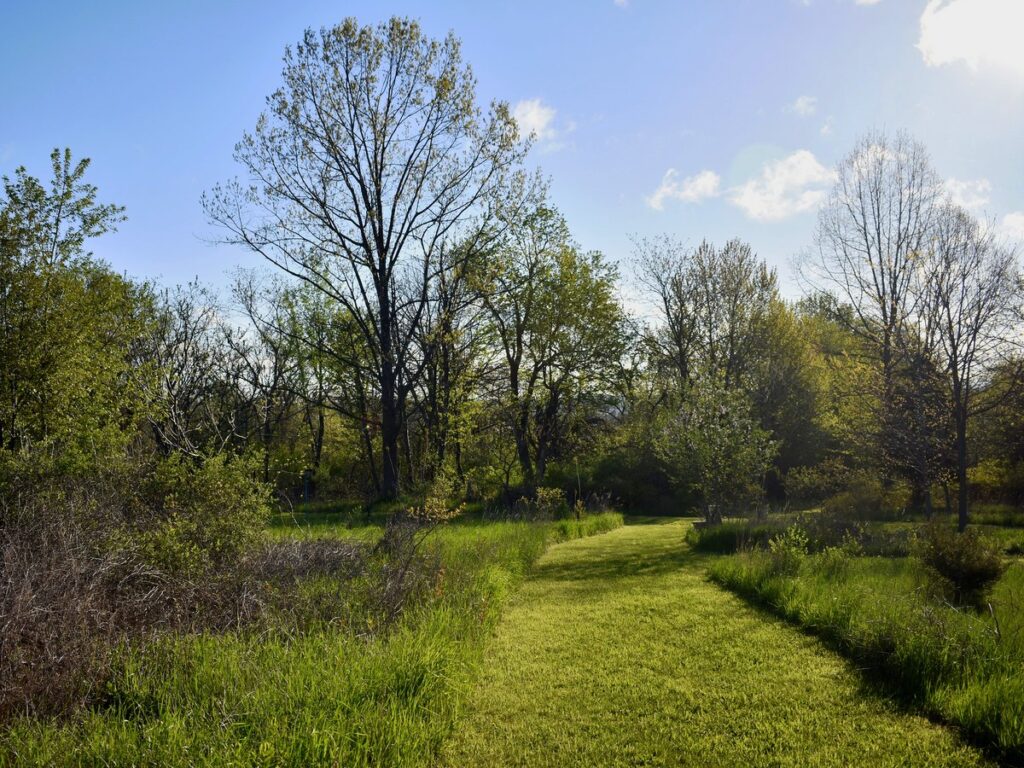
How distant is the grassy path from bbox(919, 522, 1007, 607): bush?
1921mm

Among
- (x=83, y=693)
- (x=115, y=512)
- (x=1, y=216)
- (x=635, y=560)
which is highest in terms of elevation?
(x=1, y=216)

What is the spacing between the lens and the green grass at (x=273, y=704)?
319 cm

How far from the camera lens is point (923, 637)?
4.75 meters

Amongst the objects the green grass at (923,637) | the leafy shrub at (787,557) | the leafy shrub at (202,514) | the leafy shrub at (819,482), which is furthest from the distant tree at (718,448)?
the leafy shrub at (202,514)

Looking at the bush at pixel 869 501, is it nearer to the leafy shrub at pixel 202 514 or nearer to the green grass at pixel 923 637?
the green grass at pixel 923 637

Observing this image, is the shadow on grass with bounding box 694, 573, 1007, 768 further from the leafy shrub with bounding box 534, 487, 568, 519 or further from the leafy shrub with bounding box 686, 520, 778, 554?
the leafy shrub with bounding box 534, 487, 568, 519

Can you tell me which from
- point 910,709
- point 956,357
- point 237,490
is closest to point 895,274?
point 956,357

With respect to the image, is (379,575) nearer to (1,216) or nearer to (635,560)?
(635,560)

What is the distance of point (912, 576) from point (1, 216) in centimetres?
1384

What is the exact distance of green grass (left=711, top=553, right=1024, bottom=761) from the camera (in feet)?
12.7

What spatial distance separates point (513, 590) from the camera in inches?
343

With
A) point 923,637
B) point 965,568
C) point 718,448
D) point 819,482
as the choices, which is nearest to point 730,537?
point 718,448

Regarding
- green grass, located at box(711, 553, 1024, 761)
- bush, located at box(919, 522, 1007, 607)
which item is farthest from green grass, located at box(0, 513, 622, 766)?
bush, located at box(919, 522, 1007, 607)

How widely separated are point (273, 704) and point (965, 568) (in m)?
6.84
